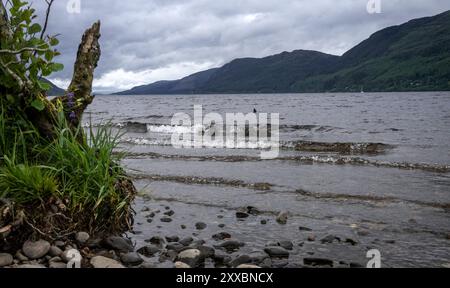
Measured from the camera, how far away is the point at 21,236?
609 centimetres

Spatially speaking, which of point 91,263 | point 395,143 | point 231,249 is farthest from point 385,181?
point 395,143

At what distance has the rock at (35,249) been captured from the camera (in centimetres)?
592

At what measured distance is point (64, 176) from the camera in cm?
675

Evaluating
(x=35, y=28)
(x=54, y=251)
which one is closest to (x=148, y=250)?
(x=54, y=251)

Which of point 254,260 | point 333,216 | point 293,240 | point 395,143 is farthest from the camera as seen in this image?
point 395,143

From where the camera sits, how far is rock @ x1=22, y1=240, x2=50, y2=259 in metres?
5.92

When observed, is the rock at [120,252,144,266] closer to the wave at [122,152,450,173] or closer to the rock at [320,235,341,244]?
the rock at [320,235,341,244]

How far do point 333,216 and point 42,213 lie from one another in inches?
267

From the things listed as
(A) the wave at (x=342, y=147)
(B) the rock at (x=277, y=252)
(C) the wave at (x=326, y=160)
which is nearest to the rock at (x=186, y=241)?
(B) the rock at (x=277, y=252)

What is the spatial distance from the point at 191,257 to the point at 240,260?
0.80 meters

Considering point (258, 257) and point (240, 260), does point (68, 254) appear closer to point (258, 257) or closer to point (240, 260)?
point (240, 260)

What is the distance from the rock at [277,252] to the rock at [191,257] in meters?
1.30
